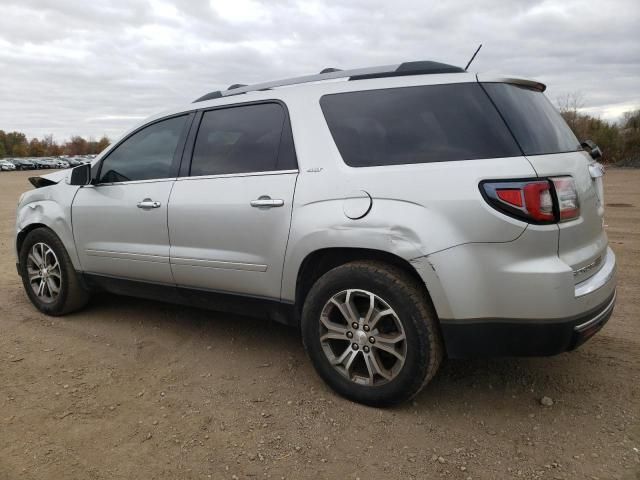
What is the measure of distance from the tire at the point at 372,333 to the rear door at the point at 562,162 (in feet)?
2.52

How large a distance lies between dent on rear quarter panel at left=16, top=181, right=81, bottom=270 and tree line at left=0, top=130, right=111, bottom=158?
90.8 metres

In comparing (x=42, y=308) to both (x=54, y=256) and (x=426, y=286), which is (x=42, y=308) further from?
(x=426, y=286)

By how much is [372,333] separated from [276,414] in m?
0.70

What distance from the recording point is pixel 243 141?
11.5 ft

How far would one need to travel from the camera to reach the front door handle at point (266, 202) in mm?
3162

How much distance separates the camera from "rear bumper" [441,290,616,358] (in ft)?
8.32

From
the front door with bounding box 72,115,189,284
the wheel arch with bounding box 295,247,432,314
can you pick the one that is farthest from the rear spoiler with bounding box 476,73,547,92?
the front door with bounding box 72,115,189,284

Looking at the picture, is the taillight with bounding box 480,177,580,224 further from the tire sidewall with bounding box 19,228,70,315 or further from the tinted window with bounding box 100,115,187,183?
the tire sidewall with bounding box 19,228,70,315

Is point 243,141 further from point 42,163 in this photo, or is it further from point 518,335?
point 42,163

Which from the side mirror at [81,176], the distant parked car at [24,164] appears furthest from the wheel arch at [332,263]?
the distant parked car at [24,164]

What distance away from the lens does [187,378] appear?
3.42m

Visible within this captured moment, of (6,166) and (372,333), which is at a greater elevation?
(372,333)

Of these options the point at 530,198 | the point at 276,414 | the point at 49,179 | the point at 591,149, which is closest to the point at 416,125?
the point at 530,198

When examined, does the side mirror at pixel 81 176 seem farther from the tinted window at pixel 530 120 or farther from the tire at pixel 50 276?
the tinted window at pixel 530 120
